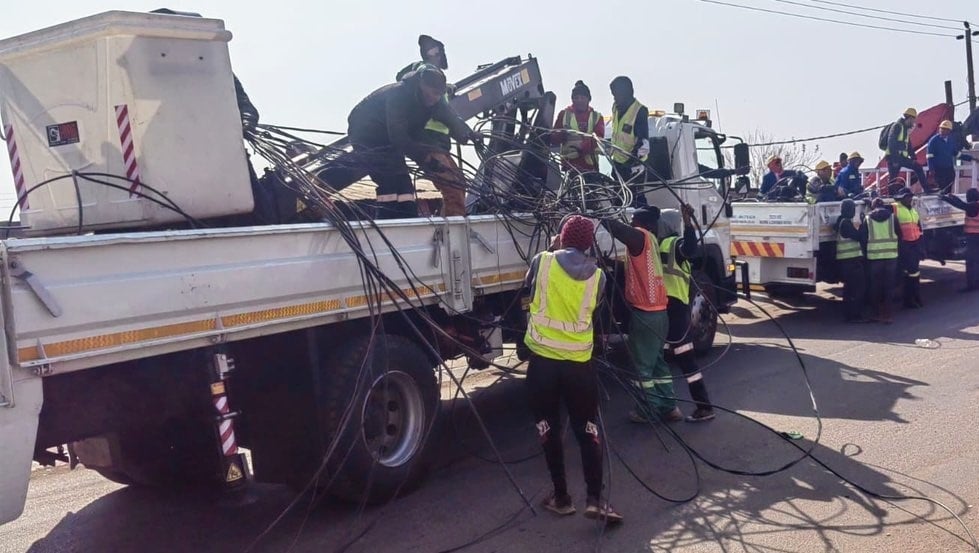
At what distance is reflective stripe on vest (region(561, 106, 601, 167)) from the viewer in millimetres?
8344

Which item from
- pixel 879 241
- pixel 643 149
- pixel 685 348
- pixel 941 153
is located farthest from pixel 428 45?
pixel 941 153

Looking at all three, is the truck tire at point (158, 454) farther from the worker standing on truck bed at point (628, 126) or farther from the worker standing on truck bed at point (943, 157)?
the worker standing on truck bed at point (943, 157)

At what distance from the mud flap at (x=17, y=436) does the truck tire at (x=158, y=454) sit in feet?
3.63

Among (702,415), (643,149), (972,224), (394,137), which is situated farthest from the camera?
(972,224)

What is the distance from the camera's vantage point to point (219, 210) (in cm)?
487

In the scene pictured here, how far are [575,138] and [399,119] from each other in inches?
98.6

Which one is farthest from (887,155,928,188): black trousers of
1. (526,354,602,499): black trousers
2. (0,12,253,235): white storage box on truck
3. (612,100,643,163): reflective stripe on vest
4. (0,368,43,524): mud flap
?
(0,368,43,524): mud flap

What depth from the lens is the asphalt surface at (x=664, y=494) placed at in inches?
189

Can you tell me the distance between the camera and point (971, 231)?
44.5 feet

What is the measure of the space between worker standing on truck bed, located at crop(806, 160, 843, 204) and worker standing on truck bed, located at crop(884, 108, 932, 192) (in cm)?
110

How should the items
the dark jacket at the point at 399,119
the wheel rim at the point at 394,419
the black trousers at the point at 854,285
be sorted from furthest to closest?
1. the black trousers at the point at 854,285
2. the dark jacket at the point at 399,119
3. the wheel rim at the point at 394,419

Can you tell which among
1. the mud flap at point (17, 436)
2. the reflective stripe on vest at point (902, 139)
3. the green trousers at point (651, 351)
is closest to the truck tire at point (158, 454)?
the mud flap at point (17, 436)

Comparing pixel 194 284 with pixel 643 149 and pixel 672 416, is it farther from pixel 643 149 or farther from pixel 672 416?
pixel 643 149

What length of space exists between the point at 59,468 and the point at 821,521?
5.54 meters
